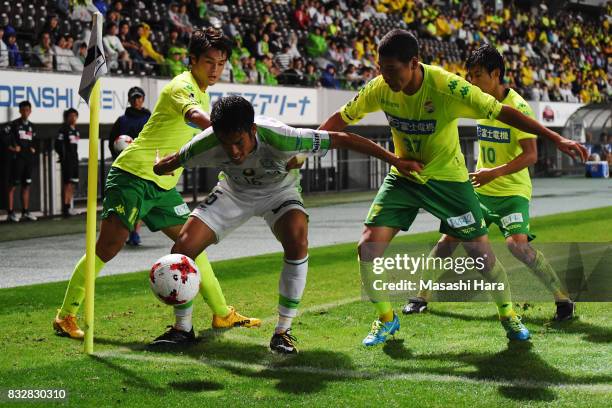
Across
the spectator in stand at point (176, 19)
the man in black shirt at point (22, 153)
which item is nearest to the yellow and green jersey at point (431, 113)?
the man in black shirt at point (22, 153)

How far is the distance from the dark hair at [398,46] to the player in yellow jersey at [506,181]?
1.32 meters

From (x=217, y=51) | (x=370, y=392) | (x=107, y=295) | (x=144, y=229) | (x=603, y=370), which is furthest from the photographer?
(x=144, y=229)

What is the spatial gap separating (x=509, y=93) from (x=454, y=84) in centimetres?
137

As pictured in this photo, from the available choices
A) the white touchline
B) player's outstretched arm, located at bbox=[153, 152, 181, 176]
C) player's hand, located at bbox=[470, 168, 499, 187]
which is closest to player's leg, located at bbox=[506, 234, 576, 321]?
player's hand, located at bbox=[470, 168, 499, 187]

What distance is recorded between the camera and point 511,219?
7.93 meters

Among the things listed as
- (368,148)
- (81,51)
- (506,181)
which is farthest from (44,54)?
(368,148)

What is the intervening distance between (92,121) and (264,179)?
3.87ft

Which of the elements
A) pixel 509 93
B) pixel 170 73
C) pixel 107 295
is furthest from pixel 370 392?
pixel 170 73

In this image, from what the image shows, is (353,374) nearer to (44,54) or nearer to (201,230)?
(201,230)

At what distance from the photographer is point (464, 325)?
735 cm

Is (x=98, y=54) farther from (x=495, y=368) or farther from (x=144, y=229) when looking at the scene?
(x=144, y=229)

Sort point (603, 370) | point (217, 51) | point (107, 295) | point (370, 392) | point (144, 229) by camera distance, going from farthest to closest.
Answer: point (144, 229) < point (107, 295) < point (217, 51) < point (603, 370) < point (370, 392)

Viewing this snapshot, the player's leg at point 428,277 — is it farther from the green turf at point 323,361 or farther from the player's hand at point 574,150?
the player's hand at point 574,150

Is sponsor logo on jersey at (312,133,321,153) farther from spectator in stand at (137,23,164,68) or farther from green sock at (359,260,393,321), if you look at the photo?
spectator in stand at (137,23,164,68)
